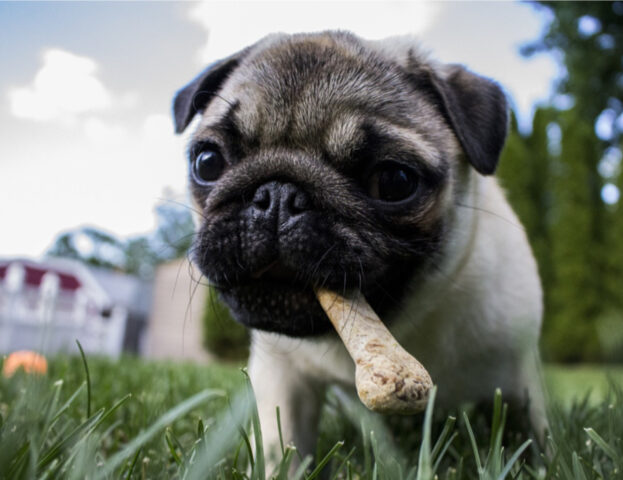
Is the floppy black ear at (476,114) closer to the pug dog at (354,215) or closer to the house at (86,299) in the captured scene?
the pug dog at (354,215)

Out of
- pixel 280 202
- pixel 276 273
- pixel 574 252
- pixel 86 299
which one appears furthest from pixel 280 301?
pixel 86 299

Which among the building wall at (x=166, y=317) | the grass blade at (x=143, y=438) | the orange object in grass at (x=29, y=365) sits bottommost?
the building wall at (x=166, y=317)

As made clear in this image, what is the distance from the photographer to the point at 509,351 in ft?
7.54

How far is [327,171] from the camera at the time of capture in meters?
1.85

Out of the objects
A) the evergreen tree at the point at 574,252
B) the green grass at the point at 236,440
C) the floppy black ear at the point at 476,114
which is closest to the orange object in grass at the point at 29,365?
the green grass at the point at 236,440

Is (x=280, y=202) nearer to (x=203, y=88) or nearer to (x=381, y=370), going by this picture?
(x=381, y=370)

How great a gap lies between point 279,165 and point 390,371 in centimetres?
89

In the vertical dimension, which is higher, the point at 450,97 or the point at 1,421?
the point at 450,97

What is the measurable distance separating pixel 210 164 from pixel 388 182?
2.29 ft

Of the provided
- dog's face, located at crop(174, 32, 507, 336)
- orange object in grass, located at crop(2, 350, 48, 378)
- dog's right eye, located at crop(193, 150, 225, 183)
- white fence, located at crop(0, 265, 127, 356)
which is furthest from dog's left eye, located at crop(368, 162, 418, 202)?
white fence, located at crop(0, 265, 127, 356)

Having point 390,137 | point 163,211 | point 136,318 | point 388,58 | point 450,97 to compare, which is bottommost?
point 136,318

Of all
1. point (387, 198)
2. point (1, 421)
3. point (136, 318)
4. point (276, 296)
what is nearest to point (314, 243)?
point (276, 296)

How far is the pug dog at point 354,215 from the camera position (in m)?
1.75

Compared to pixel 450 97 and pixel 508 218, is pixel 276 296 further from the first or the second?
pixel 508 218
